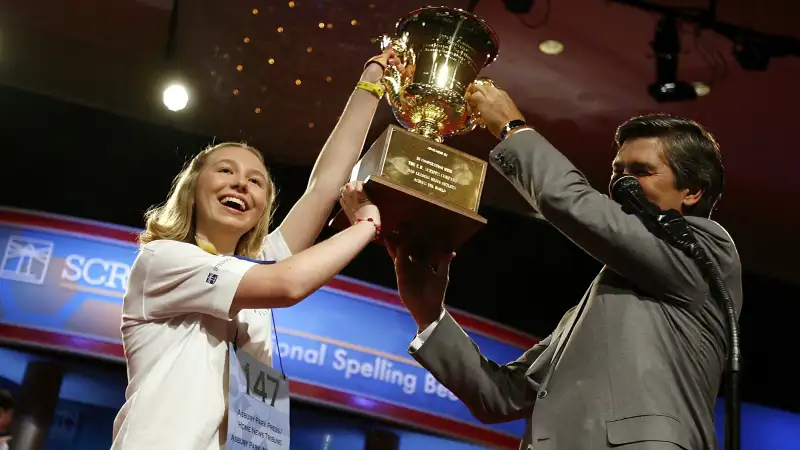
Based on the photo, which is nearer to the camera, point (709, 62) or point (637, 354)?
point (637, 354)

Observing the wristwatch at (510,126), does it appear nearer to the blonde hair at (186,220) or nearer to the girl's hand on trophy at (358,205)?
the girl's hand on trophy at (358,205)

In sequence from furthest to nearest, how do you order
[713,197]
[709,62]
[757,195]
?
1. [757,195]
2. [709,62]
3. [713,197]

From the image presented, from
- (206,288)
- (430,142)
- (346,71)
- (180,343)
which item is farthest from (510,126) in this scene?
(346,71)

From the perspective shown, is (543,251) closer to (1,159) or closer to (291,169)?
(291,169)

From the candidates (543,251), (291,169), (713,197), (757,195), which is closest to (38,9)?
(291,169)

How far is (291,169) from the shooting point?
611cm

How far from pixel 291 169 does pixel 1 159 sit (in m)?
1.87

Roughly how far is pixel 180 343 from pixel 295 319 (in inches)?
141

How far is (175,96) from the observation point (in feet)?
17.4

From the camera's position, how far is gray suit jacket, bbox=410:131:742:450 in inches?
68.4

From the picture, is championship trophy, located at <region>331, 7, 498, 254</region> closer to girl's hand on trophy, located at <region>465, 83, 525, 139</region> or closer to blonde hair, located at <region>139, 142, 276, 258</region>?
girl's hand on trophy, located at <region>465, 83, 525, 139</region>

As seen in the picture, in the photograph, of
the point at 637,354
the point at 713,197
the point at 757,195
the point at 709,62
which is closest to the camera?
the point at 637,354

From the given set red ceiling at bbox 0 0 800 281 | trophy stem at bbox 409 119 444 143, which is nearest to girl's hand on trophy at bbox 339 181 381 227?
trophy stem at bbox 409 119 444 143

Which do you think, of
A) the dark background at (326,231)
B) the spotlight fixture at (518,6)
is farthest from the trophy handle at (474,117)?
the dark background at (326,231)
